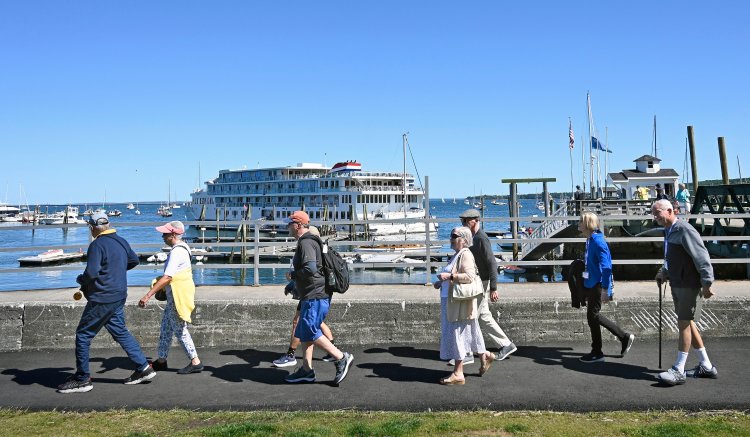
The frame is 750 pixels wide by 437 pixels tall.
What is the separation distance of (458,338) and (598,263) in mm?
1840

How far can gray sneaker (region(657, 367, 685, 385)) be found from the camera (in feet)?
20.0

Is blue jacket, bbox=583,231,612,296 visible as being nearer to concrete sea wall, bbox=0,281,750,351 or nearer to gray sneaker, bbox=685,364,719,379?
gray sneaker, bbox=685,364,719,379

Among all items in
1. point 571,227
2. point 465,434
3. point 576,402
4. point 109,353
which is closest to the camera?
point 465,434

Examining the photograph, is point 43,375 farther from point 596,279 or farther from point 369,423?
point 596,279

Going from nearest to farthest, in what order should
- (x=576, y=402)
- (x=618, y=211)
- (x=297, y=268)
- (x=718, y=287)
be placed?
(x=576, y=402) < (x=297, y=268) < (x=718, y=287) < (x=618, y=211)

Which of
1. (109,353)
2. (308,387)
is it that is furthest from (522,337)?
(109,353)

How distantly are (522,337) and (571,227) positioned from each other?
21610 mm

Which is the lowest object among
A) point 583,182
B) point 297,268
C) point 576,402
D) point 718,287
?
point 576,402

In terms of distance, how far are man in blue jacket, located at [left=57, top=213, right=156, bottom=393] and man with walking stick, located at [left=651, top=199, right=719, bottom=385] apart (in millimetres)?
5340

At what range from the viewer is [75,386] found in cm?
630

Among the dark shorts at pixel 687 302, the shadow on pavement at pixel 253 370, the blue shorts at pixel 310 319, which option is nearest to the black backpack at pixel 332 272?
the blue shorts at pixel 310 319

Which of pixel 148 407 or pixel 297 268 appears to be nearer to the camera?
pixel 148 407

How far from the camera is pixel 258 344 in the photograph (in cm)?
820

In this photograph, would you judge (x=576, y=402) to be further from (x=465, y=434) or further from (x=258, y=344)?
(x=258, y=344)
